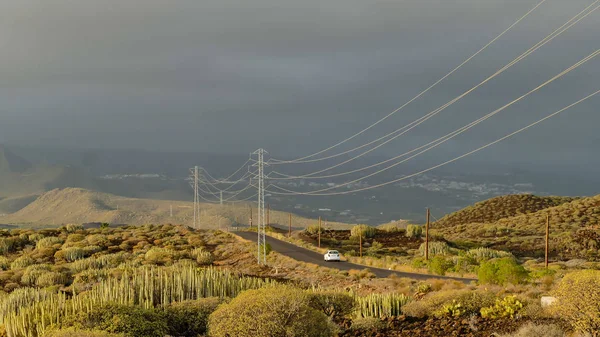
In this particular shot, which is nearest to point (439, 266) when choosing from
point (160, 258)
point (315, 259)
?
Answer: point (315, 259)

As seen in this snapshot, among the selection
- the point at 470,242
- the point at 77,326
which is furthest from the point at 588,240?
the point at 77,326

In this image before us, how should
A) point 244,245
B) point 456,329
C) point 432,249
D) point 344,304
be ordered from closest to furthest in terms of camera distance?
point 456,329 → point 344,304 → point 432,249 → point 244,245

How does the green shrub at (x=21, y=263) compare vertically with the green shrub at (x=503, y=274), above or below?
below

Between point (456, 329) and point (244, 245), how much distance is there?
50.5m

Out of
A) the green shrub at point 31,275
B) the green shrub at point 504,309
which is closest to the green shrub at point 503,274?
the green shrub at point 504,309

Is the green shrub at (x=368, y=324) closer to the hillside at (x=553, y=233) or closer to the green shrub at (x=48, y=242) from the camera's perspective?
the hillside at (x=553, y=233)

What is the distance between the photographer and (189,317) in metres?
18.8

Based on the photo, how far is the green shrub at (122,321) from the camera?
1603 cm

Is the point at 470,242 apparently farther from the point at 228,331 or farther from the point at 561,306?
the point at 228,331

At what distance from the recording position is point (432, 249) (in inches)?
2222

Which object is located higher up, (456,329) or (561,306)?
(561,306)

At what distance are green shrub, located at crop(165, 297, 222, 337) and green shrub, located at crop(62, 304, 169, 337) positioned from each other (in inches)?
23.0

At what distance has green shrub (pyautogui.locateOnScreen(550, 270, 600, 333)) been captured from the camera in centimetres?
1441

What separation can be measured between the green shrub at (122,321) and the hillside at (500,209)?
9642 cm
